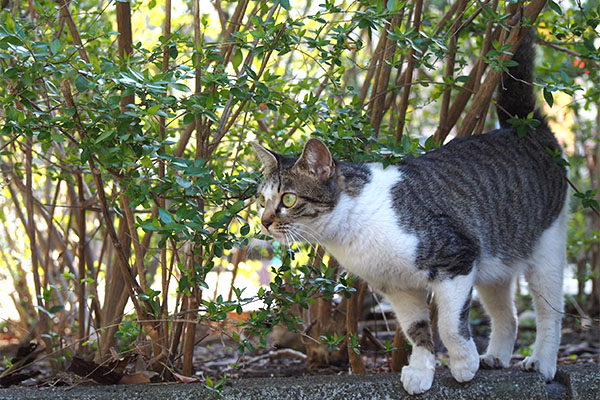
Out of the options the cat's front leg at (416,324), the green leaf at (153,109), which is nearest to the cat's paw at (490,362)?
the cat's front leg at (416,324)

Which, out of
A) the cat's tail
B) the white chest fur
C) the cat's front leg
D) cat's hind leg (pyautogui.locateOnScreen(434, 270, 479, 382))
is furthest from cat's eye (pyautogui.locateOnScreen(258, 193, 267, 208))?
the cat's tail

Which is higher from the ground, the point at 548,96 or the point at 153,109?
the point at 548,96

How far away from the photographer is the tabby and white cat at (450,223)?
2426mm

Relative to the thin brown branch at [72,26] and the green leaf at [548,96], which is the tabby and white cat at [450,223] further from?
the thin brown branch at [72,26]

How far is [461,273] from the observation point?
243 cm

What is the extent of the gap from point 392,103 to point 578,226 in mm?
2738

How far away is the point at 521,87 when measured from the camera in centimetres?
299


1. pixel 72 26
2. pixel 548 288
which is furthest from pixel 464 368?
pixel 72 26

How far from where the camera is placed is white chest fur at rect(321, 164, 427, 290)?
240 cm

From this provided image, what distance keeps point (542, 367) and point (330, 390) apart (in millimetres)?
931

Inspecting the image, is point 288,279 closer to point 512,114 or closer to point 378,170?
point 378,170

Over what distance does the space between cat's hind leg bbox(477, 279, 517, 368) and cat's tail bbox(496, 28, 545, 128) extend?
81 centimetres

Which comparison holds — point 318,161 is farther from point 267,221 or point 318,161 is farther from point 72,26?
point 72,26

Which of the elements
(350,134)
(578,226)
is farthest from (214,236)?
(578,226)
